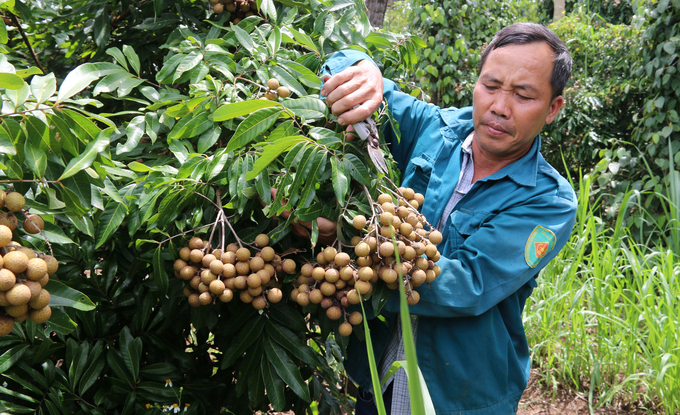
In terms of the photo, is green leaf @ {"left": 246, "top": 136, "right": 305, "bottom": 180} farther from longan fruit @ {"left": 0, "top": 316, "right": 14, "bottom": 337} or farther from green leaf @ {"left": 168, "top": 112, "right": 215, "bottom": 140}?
longan fruit @ {"left": 0, "top": 316, "right": 14, "bottom": 337}

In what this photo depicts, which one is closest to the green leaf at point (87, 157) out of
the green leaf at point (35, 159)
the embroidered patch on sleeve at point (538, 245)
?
the green leaf at point (35, 159)

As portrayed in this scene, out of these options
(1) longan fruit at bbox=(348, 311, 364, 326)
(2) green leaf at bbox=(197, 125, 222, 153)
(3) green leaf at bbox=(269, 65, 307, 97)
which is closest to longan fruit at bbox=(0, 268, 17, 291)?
(2) green leaf at bbox=(197, 125, 222, 153)

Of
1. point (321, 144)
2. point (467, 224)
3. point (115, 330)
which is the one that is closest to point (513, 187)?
point (467, 224)

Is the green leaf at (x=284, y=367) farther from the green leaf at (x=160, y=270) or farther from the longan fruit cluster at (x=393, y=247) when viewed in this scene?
the longan fruit cluster at (x=393, y=247)

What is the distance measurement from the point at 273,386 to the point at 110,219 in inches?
25.1

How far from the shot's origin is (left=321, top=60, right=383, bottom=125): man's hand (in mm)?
1290

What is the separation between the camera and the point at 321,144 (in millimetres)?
1196

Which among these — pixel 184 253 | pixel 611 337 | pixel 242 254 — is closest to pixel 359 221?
pixel 242 254

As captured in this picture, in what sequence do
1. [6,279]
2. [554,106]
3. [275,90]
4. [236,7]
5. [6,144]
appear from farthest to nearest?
[236,7] → [554,106] → [275,90] → [6,144] → [6,279]

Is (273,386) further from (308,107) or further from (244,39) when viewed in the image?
(244,39)

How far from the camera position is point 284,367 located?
1450 millimetres

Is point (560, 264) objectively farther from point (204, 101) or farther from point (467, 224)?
point (204, 101)

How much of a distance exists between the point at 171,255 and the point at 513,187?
41.8 inches

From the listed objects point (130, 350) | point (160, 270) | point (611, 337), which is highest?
point (160, 270)
